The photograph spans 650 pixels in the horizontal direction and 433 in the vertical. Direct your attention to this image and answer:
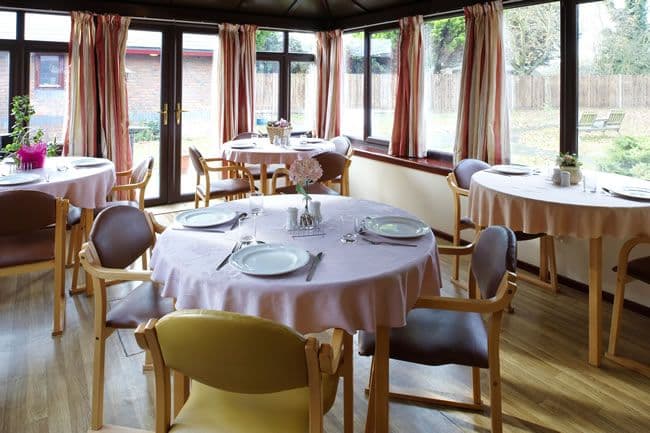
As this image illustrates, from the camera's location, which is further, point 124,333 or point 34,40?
point 34,40

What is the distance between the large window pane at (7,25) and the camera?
188 inches

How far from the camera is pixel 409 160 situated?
521 centimetres

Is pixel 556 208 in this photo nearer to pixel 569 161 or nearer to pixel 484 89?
pixel 569 161

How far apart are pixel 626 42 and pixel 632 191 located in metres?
1.33

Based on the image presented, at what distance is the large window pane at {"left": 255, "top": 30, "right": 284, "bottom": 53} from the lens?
634 centimetres

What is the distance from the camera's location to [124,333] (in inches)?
113

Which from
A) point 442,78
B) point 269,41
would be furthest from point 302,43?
point 442,78

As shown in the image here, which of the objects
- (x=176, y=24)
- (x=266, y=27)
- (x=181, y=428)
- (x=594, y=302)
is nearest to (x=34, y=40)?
(x=176, y=24)

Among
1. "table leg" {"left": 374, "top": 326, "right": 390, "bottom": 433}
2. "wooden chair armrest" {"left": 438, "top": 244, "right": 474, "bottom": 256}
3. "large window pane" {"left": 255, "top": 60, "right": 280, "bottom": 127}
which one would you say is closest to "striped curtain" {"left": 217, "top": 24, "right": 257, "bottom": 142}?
"large window pane" {"left": 255, "top": 60, "right": 280, "bottom": 127}

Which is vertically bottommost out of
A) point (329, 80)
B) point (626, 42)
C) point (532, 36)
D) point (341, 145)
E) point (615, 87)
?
point (341, 145)

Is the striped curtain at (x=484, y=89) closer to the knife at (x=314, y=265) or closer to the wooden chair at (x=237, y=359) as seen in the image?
A: the knife at (x=314, y=265)

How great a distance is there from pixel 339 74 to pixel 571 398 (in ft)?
16.6

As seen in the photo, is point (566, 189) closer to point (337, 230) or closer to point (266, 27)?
point (337, 230)

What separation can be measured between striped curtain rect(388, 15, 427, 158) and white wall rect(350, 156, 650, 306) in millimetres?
291
